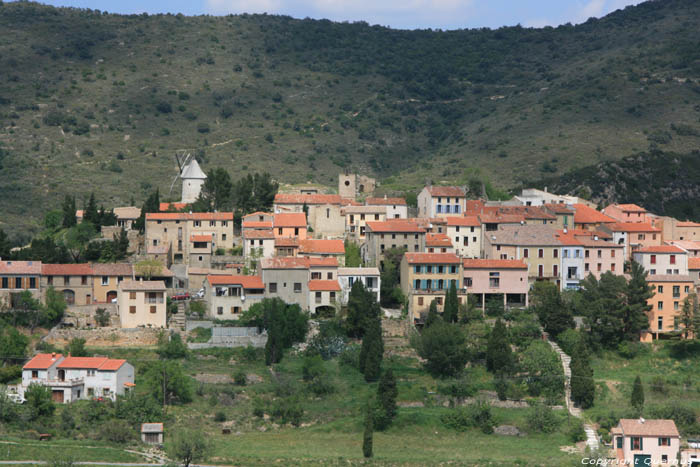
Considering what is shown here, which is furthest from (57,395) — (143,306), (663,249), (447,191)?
(663,249)

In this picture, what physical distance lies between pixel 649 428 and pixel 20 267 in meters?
38.4

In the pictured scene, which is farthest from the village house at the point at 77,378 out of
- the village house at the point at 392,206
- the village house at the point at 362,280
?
the village house at the point at 392,206

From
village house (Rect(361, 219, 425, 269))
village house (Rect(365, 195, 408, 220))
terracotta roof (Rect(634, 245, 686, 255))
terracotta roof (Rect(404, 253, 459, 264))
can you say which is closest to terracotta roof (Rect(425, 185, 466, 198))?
village house (Rect(365, 195, 408, 220))

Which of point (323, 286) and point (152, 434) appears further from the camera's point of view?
point (323, 286)

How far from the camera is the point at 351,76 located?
177 m

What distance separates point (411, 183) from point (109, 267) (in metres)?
43.3

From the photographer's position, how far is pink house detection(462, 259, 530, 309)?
7762 centimetres

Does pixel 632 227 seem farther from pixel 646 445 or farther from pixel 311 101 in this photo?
pixel 311 101

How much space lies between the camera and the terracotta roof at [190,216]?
8388 centimetres

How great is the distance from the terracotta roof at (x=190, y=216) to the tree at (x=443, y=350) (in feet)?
66.4

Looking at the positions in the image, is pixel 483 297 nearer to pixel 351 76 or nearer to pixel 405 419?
pixel 405 419

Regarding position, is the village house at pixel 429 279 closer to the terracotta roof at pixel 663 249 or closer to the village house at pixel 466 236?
the village house at pixel 466 236

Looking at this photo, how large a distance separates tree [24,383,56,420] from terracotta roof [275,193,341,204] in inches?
1204

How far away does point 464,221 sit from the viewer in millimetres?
85062
